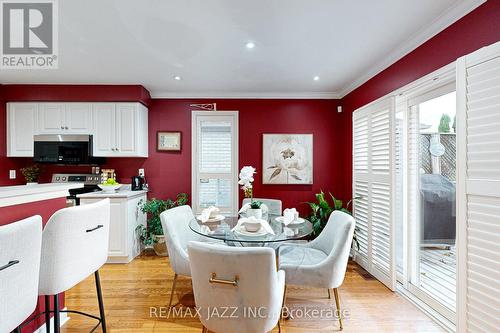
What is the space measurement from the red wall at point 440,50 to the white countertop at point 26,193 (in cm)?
304

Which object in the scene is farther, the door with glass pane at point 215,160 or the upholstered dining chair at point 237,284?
the door with glass pane at point 215,160

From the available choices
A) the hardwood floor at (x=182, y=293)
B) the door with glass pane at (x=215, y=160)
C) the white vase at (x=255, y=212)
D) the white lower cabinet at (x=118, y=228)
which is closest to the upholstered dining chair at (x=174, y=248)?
the hardwood floor at (x=182, y=293)

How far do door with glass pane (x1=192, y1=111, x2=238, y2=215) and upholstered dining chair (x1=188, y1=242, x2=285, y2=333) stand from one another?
263cm

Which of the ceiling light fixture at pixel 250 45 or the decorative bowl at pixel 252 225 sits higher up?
the ceiling light fixture at pixel 250 45

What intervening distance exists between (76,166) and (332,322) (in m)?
4.11

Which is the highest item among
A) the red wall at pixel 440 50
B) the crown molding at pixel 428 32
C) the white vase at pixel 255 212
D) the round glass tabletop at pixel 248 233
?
the crown molding at pixel 428 32

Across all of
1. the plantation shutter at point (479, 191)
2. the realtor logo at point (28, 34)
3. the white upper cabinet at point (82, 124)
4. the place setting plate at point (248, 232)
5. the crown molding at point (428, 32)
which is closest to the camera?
the plantation shutter at point (479, 191)

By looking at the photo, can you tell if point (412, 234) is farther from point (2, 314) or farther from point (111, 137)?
point (111, 137)

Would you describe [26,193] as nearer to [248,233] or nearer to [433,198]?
[248,233]

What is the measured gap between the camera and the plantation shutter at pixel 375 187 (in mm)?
2604

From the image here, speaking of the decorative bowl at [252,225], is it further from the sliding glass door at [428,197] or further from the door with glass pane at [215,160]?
the door with glass pane at [215,160]

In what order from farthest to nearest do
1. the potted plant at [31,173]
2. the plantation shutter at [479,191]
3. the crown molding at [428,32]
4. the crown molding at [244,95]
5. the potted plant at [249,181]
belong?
the crown molding at [244,95] → the potted plant at [31,173] → the potted plant at [249,181] → the crown molding at [428,32] → the plantation shutter at [479,191]

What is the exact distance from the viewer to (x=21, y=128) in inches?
141

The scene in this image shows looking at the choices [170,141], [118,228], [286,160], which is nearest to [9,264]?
[118,228]
